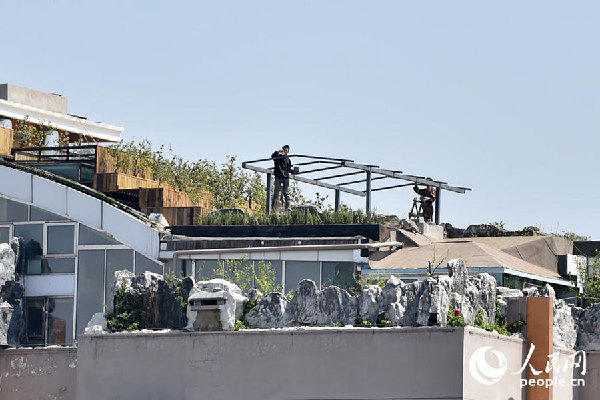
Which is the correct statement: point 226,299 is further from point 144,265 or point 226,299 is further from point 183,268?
point 144,265

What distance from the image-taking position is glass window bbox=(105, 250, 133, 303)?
167ft

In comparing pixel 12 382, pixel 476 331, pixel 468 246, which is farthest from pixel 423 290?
pixel 12 382

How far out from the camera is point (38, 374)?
4622 cm

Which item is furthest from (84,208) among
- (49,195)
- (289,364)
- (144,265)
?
(289,364)

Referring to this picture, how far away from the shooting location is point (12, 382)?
4672 centimetres

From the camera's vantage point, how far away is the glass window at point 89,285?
50969mm

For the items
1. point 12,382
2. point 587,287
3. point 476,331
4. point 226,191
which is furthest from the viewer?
point 226,191

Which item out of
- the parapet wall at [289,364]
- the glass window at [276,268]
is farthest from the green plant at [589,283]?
the glass window at [276,268]

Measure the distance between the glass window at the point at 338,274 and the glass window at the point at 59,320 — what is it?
25.5 feet

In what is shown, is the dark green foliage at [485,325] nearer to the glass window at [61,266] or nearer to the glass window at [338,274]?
the glass window at [338,274]

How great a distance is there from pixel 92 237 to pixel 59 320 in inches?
97.5

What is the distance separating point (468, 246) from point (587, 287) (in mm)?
3901

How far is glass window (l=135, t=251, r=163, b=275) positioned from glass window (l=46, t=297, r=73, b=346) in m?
2.26

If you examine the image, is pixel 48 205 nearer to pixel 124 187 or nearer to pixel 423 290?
pixel 124 187
